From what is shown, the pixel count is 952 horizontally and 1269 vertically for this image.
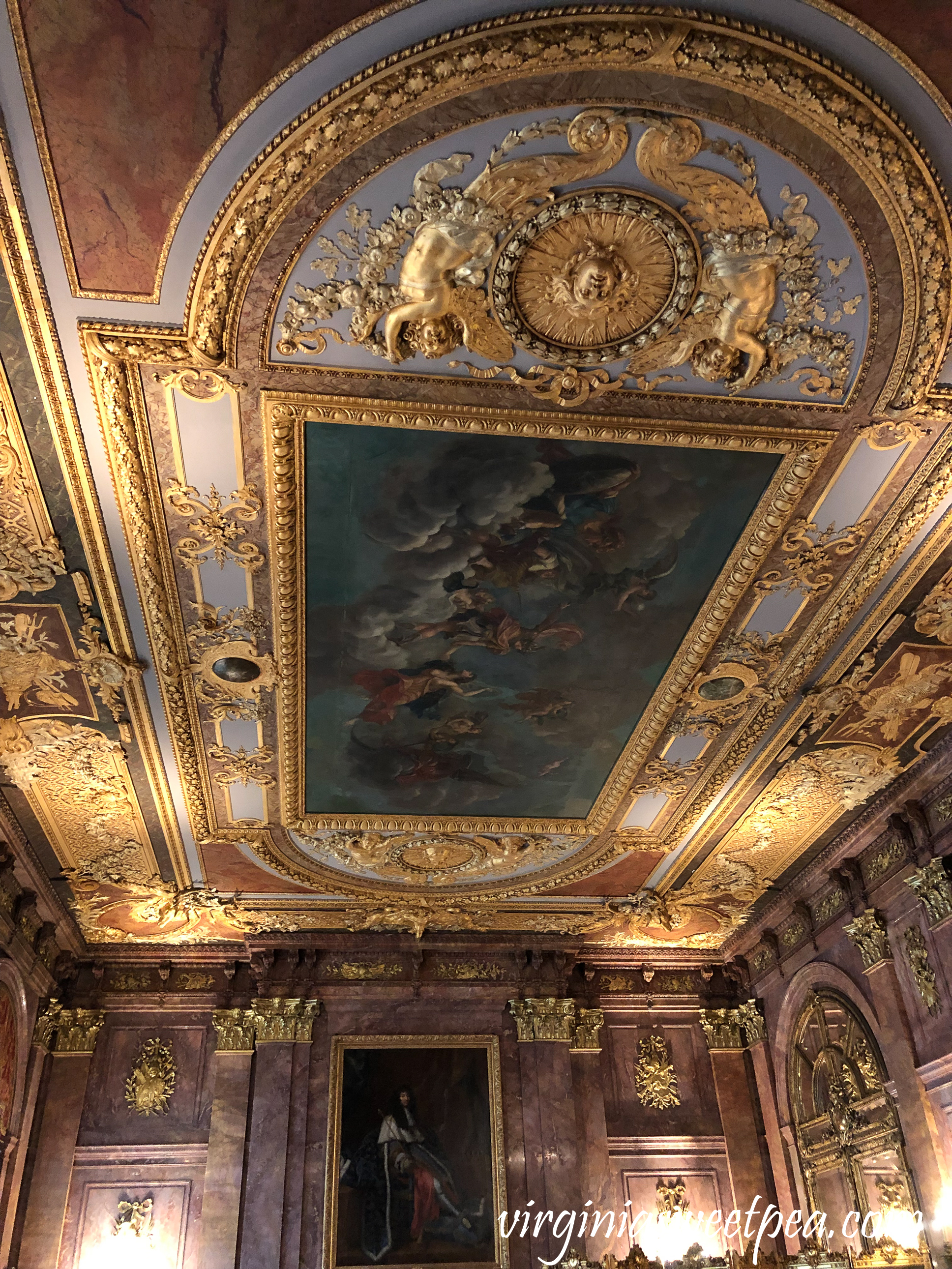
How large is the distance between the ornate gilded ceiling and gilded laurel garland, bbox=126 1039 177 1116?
5.20m


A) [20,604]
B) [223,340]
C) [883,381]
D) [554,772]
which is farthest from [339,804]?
[883,381]

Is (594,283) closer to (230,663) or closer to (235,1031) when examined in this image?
(230,663)

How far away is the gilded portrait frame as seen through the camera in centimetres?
1416

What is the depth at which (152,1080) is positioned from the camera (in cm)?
1540

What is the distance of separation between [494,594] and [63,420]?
371 cm

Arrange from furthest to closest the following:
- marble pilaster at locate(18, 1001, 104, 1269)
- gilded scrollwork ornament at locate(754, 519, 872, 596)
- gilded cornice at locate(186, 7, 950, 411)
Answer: marble pilaster at locate(18, 1001, 104, 1269) → gilded scrollwork ornament at locate(754, 519, 872, 596) → gilded cornice at locate(186, 7, 950, 411)

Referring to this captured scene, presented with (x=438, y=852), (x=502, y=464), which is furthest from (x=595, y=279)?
(x=438, y=852)

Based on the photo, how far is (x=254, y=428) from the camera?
692 cm

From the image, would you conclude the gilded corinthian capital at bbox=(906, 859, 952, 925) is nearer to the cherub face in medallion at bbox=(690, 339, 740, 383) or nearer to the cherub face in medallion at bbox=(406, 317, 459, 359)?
the cherub face in medallion at bbox=(690, 339, 740, 383)

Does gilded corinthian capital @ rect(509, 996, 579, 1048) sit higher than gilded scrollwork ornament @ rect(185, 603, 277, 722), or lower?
lower

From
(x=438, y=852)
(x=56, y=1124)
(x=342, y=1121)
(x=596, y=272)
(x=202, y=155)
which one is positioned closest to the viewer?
(x=202, y=155)

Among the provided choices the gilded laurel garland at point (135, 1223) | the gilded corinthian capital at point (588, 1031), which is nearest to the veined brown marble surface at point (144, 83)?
the gilded laurel garland at point (135, 1223)

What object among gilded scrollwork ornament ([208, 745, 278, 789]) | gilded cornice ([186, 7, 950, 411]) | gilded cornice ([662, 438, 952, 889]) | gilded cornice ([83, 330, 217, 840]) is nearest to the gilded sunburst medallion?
gilded cornice ([186, 7, 950, 411])

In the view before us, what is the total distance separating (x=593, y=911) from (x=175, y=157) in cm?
1302
